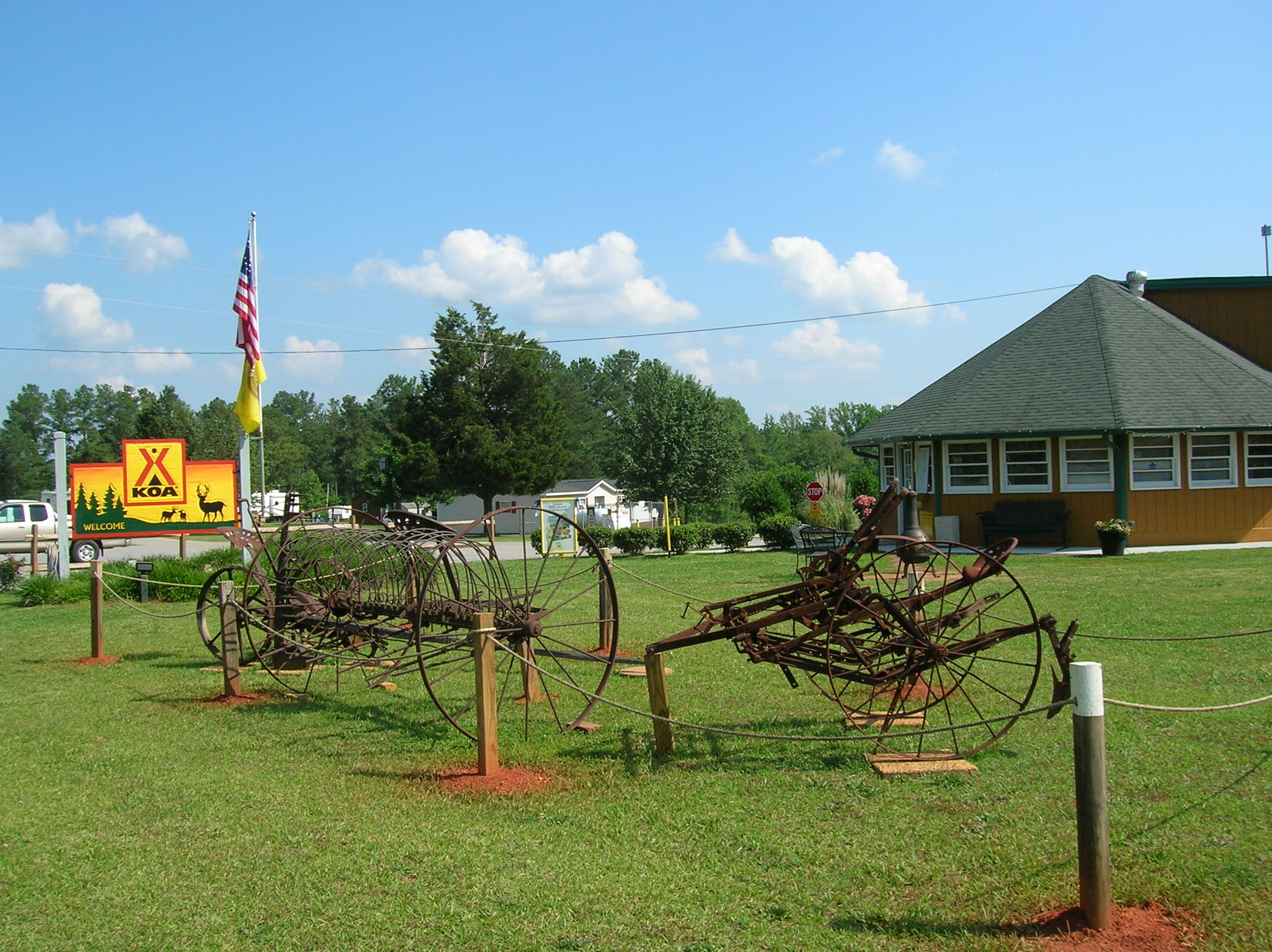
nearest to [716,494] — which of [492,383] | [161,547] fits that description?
[492,383]

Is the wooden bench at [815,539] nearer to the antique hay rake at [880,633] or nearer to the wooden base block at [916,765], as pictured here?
the antique hay rake at [880,633]

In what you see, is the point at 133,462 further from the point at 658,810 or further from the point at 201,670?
the point at 658,810

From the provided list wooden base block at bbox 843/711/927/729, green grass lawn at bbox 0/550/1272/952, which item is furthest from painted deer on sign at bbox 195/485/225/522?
wooden base block at bbox 843/711/927/729

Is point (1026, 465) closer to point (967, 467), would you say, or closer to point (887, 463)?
point (967, 467)

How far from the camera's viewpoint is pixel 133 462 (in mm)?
18844

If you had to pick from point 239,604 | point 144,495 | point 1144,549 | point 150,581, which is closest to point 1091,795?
point 239,604

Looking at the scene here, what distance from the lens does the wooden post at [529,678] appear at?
7.55 m

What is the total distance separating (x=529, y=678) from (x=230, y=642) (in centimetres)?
294

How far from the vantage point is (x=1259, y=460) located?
833 inches

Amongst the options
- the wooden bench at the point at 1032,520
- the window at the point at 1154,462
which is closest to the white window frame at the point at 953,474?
the wooden bench at the point at 1032,520

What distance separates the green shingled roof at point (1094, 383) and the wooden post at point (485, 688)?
17.6 meters

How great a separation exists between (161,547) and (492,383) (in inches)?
836

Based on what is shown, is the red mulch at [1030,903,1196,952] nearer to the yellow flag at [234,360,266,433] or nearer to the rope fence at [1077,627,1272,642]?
the rope fence at [1077,627,1272,642]

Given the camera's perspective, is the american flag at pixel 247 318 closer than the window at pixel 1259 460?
Yes
